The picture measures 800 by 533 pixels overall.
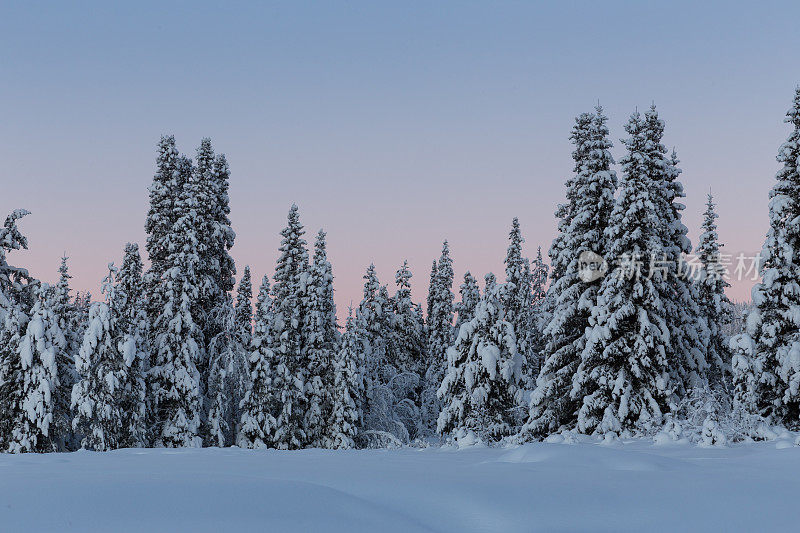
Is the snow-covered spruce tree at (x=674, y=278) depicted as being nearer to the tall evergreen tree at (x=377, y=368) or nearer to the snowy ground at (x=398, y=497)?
the tall evergreen tree at (x=377, y=368)

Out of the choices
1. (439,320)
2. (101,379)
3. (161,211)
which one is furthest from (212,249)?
(439,320)

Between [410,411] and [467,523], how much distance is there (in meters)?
41.5

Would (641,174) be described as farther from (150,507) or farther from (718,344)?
(150,507)

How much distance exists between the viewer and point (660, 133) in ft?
89.1

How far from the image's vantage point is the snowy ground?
4.90 meters

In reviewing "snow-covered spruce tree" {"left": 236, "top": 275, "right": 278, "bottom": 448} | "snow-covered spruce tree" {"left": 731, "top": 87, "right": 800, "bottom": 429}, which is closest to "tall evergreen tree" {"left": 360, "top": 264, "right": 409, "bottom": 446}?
"snow-covered spruce tree" {"left": 236, "top": 275, "right": 278, "bottom": 448}

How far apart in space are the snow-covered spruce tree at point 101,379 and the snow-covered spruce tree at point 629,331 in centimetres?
1843

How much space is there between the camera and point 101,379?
27.0m

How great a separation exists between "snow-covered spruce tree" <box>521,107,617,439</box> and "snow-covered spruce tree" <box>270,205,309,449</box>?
1414 cm

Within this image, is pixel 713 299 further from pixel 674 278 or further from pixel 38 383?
pixel 38 383

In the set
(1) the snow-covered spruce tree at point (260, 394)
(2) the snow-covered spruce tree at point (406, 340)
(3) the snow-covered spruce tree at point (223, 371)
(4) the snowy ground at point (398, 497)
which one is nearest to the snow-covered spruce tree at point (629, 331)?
(4) the snowy ground at point (398, 497)

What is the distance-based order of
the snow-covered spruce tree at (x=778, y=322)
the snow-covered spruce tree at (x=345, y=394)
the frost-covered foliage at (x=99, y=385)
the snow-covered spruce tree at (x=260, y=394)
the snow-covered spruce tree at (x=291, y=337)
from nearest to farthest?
the snow-covered spruce tree at (x=778, y=322)
the frost-covered foliage at (x=99, y=385)
the snow-covered spruce tree at (x=260, y=394)
the snow-covered spruce tree at (x=291, y=337)
the snow-covered spruce tree at (x=345, y=394)

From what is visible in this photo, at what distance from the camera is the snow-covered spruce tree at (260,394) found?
33.4m

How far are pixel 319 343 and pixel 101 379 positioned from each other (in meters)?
12.7
